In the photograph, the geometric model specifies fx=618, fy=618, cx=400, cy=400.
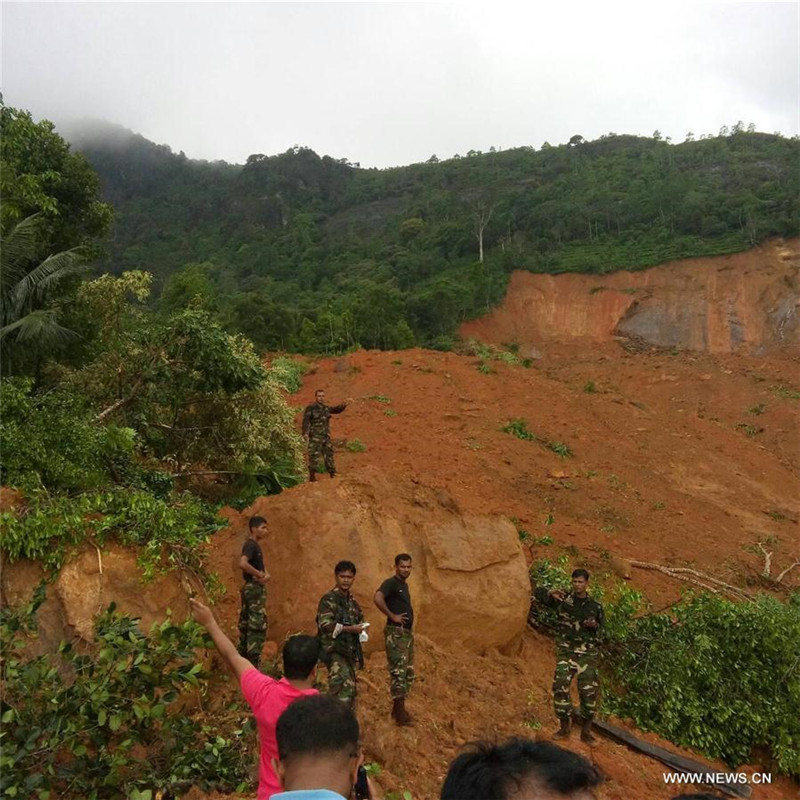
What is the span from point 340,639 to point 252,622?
1001mm

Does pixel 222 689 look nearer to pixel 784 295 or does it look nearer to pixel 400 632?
pixel 400 632

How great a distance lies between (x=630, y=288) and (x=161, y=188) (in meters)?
63.9

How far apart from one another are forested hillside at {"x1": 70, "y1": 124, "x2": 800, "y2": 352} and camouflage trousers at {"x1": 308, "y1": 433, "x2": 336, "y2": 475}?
12.4 metres

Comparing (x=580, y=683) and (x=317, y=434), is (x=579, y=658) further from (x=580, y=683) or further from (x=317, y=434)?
(x=317, y=434)

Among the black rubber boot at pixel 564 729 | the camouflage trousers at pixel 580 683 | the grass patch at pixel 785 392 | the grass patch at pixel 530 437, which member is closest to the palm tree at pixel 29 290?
the camouflage trousers at pixel 580 683

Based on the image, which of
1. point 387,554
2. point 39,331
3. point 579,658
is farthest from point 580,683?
point 39,331

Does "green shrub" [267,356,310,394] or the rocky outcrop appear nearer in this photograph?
the rocky outcrop

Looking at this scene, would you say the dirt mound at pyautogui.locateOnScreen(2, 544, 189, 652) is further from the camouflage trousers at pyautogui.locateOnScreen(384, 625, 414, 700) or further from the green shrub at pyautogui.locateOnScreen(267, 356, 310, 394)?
the green shrub at pyautogui.locateOnScreen(267, 356, 310, 394)

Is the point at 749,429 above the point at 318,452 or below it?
below

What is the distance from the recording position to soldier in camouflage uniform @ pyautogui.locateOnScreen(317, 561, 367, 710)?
13.7 ft

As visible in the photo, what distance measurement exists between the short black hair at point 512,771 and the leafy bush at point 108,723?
7.82 ft

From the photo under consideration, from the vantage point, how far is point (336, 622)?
Answer: 4.23 m

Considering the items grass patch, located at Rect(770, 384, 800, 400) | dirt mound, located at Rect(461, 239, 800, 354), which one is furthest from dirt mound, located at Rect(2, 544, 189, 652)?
dirt mound, located at Rect(461, 239, 800, 354)

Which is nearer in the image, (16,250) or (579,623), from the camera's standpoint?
(579,623)
